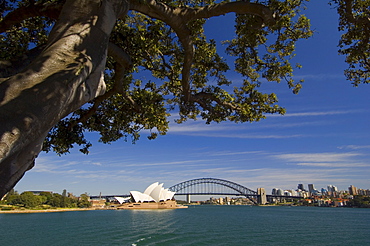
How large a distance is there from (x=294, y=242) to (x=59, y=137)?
21.2 meters

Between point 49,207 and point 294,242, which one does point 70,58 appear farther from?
point 49,207

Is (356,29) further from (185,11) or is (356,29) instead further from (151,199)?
(151,199)

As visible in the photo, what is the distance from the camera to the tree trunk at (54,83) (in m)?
2.22

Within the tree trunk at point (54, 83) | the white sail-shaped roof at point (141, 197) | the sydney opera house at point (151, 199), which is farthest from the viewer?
the white sail-shaped roof at point (141, 197)

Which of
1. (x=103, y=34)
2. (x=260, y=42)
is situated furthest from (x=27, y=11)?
(x=260, y=42)

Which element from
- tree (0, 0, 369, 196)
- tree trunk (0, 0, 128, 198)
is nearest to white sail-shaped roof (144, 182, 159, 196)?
tree (0, 0, 369, 196)

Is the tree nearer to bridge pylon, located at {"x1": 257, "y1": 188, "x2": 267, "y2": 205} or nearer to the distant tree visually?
the distant tree

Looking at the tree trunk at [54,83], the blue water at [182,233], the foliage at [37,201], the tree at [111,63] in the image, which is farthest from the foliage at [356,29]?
the foliage at [37,201]

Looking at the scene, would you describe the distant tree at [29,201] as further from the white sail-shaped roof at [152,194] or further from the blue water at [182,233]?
the blue water at [182,233]

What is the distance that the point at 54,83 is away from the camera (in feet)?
8.47

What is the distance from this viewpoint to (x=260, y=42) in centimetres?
807

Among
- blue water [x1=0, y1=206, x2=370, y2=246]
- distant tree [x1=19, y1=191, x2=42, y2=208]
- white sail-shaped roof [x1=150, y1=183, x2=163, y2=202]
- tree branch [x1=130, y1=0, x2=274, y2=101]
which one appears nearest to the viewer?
tree branch [x1=130, y1=0, x2=274, y2=101]

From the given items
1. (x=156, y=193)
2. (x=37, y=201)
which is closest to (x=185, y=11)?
(x=156, y=193)

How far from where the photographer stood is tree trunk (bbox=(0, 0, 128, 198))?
2.22m
